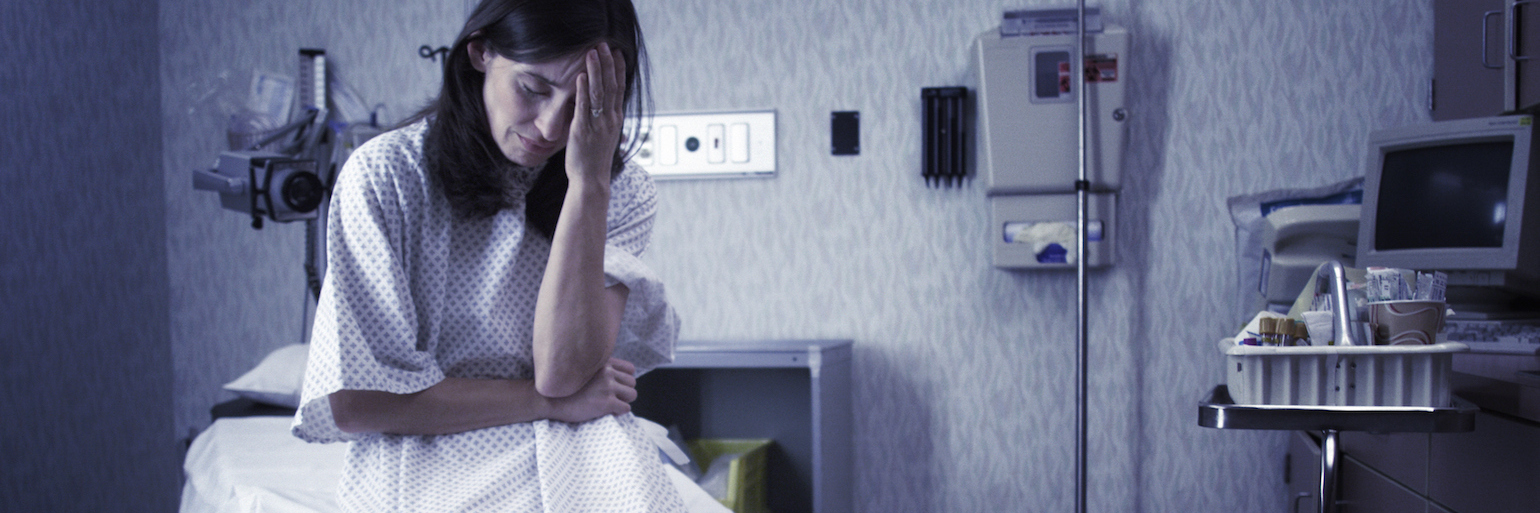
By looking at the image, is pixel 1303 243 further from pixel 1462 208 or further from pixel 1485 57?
pixel 1485 57

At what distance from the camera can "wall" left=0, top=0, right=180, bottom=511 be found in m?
2.06

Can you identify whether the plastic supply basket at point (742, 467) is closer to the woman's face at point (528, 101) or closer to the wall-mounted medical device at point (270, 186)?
the wall-mounted medical device at point (270, 186)

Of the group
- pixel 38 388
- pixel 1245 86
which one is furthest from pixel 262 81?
pixel 1245 86

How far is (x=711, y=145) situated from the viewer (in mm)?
2309

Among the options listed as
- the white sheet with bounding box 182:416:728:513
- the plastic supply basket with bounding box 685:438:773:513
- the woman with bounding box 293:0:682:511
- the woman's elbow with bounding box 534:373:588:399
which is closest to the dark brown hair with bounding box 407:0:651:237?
the woman with bounding box 293:0:682:511

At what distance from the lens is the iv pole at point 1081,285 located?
1944mm

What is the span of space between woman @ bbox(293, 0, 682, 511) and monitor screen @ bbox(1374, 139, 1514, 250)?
143cm

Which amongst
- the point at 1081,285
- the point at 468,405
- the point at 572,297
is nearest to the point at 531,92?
the point at 572,297

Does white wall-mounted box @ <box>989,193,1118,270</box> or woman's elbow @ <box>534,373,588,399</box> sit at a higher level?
white wall-mounted box @ <box>989,193,1118,270</box>

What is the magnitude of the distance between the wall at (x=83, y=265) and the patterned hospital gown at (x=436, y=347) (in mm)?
1739

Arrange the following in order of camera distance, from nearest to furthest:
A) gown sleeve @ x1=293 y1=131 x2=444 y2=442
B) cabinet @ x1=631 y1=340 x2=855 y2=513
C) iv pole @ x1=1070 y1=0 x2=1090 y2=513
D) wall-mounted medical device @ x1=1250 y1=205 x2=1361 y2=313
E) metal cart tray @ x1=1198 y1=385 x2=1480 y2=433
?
gown sleeve @ x1=293 y1=131 x2=444 y2=442 < metal cart tray @ x1=1198 y1=385 x2=1480 y2=433 < wall-mounted medical device @ x1=1250 y1=205 x2=1361 y2=313 < iv pole @ x1=1070 y1=0 x2=1090 y2=513 < cabinet @ x1=631 y1=340 x2=855 y2=513

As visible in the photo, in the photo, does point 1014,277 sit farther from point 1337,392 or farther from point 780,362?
point 1337,392

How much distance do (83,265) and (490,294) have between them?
1.97 metres

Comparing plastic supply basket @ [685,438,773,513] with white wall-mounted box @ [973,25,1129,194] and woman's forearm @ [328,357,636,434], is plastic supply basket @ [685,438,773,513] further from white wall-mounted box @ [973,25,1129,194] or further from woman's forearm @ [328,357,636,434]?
woman's forearm @ [328,357,636,434]
